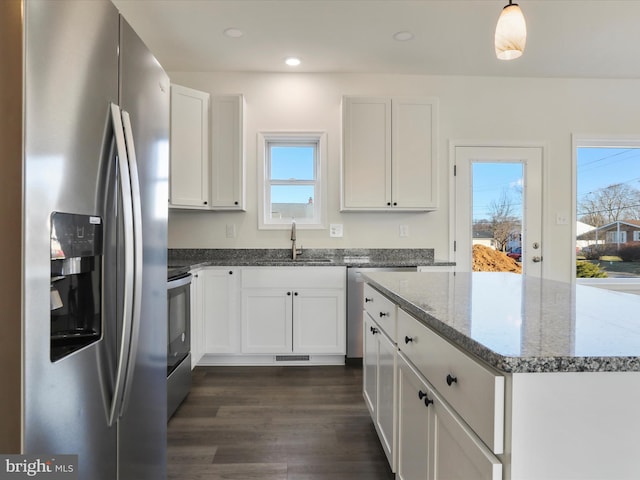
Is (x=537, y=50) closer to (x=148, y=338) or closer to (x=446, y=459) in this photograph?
(x=446, y=459)

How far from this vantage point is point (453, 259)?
11.9 ft

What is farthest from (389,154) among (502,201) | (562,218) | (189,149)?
(562,218)

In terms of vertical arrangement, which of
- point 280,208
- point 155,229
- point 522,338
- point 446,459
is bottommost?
point 446,459

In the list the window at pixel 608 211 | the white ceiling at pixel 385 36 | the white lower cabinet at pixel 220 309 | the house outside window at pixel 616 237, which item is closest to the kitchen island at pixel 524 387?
the white lower cabinet at pixel 220 309

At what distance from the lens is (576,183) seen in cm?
367

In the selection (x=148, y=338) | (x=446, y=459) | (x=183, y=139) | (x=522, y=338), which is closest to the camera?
(x=522, y=338)

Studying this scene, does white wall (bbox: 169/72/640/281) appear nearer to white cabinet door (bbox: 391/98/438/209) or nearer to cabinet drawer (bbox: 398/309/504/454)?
white cabinet door (bbox: 391/98/438/209)

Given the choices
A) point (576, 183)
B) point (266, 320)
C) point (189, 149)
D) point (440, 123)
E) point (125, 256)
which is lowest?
point (266, 320)

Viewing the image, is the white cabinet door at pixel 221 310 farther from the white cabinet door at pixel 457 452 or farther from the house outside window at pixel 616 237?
the house outside window at pixel 616 237

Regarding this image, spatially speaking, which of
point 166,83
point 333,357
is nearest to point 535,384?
point 166,83

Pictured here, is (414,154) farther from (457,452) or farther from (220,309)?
(457,452)

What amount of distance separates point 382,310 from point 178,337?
1422mm

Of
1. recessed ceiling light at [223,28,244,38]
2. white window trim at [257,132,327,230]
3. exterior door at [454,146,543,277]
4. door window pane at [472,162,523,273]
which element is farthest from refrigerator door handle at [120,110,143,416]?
door window pane at [472,162,523,273]

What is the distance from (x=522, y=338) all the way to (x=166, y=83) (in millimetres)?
1507
